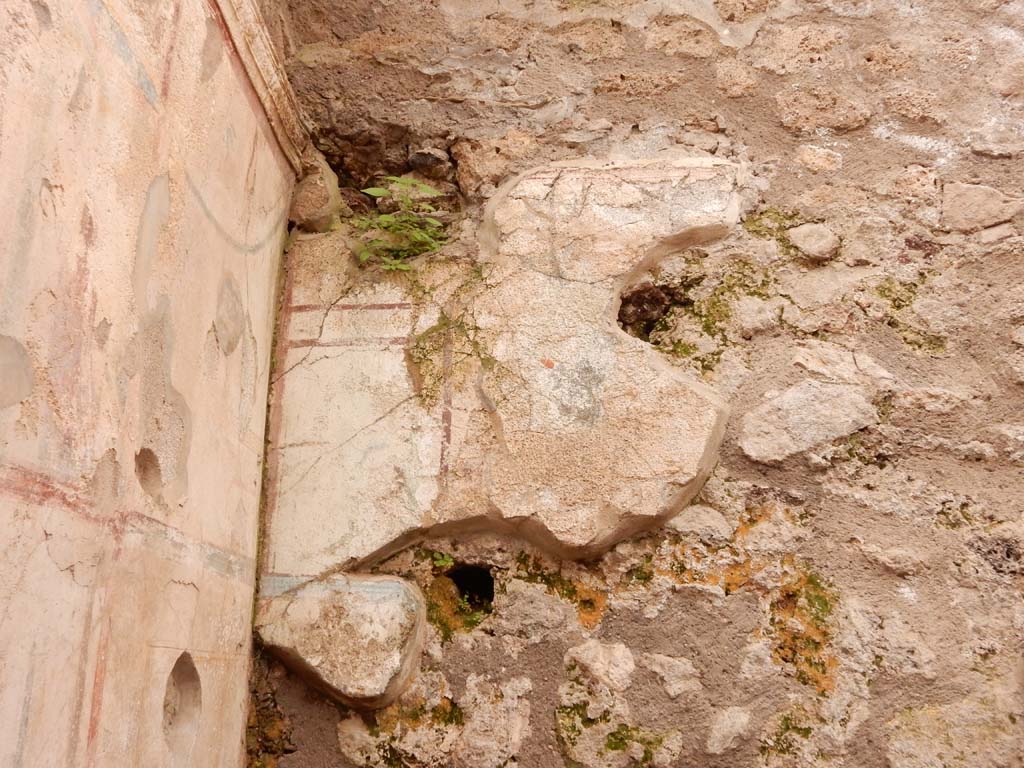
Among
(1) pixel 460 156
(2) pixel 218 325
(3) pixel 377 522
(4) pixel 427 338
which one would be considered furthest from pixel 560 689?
(1) pixel 460 156

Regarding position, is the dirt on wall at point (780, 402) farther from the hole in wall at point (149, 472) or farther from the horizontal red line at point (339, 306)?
the hole in wall at point (149, 472)

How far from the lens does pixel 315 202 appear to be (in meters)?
2.49

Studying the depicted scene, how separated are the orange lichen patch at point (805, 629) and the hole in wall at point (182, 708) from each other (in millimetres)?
1166

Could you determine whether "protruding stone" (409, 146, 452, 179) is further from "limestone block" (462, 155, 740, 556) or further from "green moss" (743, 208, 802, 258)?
"green moss" (743, 208, 802, 258)

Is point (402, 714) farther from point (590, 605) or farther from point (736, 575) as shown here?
point (736, 575)

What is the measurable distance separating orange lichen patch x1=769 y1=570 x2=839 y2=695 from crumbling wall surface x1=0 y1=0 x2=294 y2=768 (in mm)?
1151

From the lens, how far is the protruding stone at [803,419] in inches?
80.2

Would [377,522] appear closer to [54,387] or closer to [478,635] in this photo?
[478,635]

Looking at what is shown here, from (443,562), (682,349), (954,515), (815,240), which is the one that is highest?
(815,240)

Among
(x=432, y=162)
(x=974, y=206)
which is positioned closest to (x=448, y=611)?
(x=432, y=162)

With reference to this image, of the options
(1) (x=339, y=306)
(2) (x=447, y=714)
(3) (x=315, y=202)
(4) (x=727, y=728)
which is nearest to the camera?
(4) (x=727, y=728)

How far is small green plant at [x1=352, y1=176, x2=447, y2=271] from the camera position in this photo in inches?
93.4

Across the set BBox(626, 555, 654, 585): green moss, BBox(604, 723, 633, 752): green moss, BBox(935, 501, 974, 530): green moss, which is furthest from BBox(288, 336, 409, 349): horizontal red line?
BBox(935, 501, 974, 530): green moss

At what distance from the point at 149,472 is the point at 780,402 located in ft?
4.42
